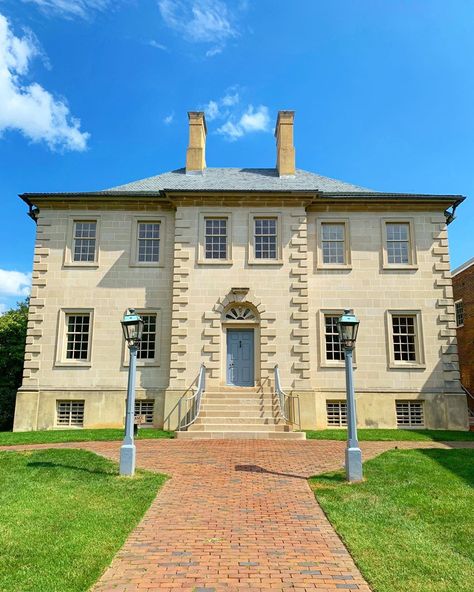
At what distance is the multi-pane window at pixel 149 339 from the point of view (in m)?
19.3

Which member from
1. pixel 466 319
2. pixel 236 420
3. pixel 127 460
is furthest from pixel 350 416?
pixel 466 319

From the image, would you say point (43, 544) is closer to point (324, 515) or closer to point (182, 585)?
point (182, 585)

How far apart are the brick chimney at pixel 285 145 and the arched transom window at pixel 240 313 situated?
22.0 ft

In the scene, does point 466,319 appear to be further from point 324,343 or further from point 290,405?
point 290,405

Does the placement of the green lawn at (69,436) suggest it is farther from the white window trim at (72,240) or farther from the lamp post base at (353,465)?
the lamp post base at (353,465)

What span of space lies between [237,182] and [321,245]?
183 inches

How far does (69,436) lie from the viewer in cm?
1516

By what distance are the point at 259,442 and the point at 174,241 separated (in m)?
9.09

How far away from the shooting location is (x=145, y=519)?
6.86 meters

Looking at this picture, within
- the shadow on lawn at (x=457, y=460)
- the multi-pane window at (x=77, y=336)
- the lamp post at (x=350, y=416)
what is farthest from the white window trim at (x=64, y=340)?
the shadow on lawn at (x=457, y=460)

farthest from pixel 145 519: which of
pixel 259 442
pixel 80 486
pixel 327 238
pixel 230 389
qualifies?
pixel 327 238

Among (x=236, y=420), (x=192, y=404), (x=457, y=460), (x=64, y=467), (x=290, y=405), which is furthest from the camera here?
(x=290, y=405)

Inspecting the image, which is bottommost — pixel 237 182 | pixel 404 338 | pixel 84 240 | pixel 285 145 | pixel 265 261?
pixel 404 338

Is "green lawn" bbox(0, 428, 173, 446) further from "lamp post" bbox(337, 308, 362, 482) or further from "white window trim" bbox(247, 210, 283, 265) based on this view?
"lamp post" bbox(337, 308, 362, 482)
